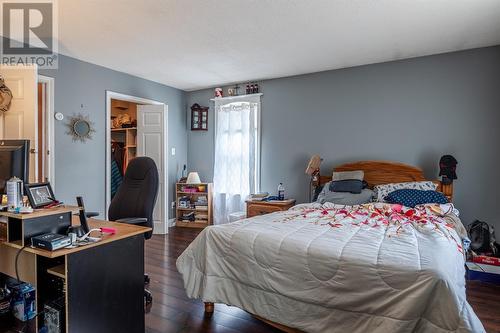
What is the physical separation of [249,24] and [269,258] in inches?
87.1

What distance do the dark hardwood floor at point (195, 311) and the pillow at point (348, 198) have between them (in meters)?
1.26

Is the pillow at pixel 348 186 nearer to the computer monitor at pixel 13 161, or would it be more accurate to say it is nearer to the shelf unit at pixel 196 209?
the shelf unit at pixel 196 209

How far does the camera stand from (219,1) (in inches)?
97.3

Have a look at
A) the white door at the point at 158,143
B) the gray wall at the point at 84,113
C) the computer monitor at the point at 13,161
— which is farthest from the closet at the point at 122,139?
the computer monitor at the point at 13,161

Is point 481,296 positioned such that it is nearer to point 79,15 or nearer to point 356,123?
point 356,123

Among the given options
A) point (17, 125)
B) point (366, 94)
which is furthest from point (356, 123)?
point (17, 125)

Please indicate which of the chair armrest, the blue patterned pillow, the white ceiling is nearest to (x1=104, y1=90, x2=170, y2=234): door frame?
the white ceiling

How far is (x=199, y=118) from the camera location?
18.1 feet

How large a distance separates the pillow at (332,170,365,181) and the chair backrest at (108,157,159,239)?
2.33 m

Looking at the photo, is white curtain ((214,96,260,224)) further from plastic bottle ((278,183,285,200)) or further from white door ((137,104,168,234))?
white door ((137,104,168,234))

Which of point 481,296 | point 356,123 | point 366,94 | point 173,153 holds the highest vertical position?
point 366,94

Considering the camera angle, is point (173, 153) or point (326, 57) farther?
point (173, 153)

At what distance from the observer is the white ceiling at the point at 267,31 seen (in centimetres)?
255

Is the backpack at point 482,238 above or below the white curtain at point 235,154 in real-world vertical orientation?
below
